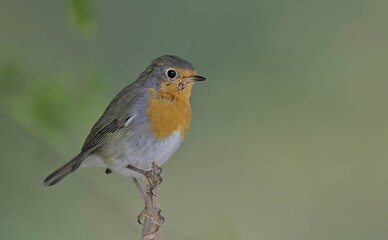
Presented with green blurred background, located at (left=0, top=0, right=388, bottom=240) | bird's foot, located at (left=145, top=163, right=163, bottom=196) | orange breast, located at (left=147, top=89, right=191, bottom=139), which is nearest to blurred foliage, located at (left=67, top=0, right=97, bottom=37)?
bird's foot, located at (left=145, top=163, right=163, bottom=196)

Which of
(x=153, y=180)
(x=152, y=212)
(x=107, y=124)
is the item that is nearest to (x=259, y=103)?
(x=107, y=124)

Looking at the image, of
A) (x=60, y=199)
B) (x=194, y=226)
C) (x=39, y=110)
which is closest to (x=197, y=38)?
(x=194, y=226)

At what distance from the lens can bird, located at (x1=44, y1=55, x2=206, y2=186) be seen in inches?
184

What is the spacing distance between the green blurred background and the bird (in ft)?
3.00

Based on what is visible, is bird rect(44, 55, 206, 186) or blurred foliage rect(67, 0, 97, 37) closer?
blurred foliage rect(67, 0, 97, 37)

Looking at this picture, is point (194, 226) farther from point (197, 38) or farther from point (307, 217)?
point (197, 38)

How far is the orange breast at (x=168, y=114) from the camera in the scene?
4.68 meters

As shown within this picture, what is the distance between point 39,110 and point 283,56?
464 cm

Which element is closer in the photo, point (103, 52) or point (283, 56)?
point (103, 52)

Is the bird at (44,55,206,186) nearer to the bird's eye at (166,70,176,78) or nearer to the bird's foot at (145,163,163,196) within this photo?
the bird's eye at (166,70,176,78)

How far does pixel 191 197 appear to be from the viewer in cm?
702

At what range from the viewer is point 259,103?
8219 millimetres

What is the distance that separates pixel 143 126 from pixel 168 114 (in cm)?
15

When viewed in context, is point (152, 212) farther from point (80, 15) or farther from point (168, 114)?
point (168, 114)
